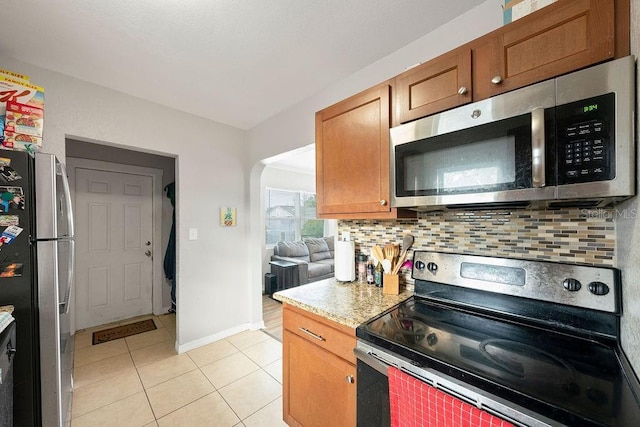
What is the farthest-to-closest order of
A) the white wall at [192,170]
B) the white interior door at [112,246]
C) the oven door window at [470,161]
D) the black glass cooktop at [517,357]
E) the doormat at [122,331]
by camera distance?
1. the white interior door at [112,246]
2. the doormat at [122,331]
3. the white wall at [192,170]
4. the oven door window at [470,161]
5. the black glass cooktop at [517,357]

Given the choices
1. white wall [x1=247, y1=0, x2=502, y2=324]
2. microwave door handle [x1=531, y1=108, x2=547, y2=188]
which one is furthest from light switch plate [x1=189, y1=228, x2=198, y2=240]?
microwave door handle [x1=531, y1=108, x2=547, y2=188]

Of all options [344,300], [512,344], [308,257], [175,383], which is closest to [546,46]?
[512,344]

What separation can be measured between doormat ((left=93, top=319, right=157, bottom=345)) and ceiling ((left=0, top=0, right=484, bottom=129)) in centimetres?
256

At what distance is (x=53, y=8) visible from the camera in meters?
1.31

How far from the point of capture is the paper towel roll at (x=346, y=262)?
171 cm

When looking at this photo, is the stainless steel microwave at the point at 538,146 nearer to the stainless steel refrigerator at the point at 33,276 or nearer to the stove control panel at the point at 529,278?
the stove control panel at the point at 529,278

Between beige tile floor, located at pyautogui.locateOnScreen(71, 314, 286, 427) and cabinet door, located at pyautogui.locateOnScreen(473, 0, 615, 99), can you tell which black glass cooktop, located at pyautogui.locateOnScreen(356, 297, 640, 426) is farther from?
beige tile floor, located at pyautogui.locateOnScreen(71, 314, 286, 427)

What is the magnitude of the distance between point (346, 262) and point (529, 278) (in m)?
0.96

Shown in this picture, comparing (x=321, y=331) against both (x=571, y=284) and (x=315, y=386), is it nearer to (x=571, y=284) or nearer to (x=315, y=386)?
(x=315, y=386)

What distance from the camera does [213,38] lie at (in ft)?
5.04

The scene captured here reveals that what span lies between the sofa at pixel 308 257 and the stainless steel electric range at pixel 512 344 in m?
3.18

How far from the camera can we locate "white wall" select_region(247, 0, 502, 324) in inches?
53.3

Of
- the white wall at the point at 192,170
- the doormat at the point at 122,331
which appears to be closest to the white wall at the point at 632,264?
the white wall at the point at 192,170

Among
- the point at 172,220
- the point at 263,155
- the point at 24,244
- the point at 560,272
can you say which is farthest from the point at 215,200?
the point at 560,272
